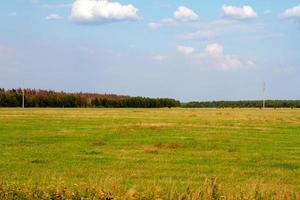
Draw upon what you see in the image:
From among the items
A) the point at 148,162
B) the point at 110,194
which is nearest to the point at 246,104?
the point at 148,162

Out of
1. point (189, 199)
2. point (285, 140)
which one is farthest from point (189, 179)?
point (285, 140)

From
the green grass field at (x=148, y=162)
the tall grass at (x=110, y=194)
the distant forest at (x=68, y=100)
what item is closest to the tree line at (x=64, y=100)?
the distant forest at (x=68, y=100)

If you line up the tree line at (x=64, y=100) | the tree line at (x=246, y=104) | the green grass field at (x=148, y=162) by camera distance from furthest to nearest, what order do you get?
the tree line at (x=246, y=104), the tree line at (x=64, y=100), the green grass field at (x=148, y=162)

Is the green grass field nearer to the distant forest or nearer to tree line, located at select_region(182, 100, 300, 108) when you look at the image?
the distant forest

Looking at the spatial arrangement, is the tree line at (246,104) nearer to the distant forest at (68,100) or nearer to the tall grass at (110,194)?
the distant forest at (68,100)

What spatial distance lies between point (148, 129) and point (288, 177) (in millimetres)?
22448

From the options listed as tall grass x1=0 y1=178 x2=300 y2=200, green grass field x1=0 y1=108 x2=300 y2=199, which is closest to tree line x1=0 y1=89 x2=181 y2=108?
green grass field x1=0 y1=108 x2=300 y2=199

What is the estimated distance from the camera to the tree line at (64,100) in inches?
5044

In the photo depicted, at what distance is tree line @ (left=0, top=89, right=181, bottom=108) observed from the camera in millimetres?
128125

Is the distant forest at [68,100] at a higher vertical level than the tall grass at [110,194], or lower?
higher

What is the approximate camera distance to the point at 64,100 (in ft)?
434

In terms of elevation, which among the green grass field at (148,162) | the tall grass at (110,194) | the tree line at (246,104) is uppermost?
the tree line at (246,104)

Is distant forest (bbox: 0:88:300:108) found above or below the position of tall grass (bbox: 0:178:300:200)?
above

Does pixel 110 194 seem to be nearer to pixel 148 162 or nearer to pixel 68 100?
pixel 148 162
